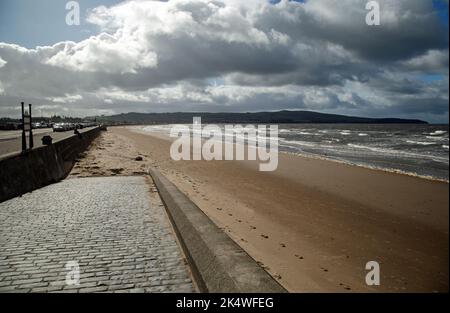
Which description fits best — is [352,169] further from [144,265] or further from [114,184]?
[144,265]

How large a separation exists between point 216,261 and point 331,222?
17.8ft

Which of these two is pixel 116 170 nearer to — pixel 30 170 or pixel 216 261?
pixel 30 170

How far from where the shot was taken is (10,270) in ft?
14.2

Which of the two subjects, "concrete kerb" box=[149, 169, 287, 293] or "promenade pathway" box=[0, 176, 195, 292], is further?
"promenade pathway" box=[0, 176, 195, 292]

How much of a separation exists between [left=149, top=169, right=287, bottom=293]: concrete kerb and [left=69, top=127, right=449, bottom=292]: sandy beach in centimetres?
81

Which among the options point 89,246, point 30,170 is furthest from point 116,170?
point 89,246

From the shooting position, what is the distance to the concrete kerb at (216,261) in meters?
3.54

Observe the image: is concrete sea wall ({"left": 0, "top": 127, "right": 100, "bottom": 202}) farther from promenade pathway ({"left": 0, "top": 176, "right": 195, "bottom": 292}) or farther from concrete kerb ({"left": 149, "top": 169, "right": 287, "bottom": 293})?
concrete kerb ({"left": 149, "top": 169, "right": 287, "bottom": 293})

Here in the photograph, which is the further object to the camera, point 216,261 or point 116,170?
point 116,170

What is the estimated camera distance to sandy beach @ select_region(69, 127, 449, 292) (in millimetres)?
5156

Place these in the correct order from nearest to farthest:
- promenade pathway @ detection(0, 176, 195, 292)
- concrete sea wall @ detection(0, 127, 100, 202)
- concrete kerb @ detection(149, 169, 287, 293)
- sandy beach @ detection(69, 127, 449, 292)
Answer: concrete kerb @ detection(149, 169, 287, 293), promenade pathway @ detection(0, 176, 195, 292), sandy beach @ detection(69, 127, 449, 292), concrete sea wall @ detection(0, 127, 100, 202)

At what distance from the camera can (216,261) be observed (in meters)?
4.14

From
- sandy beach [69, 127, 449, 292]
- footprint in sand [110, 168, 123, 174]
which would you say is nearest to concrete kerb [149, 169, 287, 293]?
sandy beach [69, 127, 449, 292]

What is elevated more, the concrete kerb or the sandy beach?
the concrete kerb
